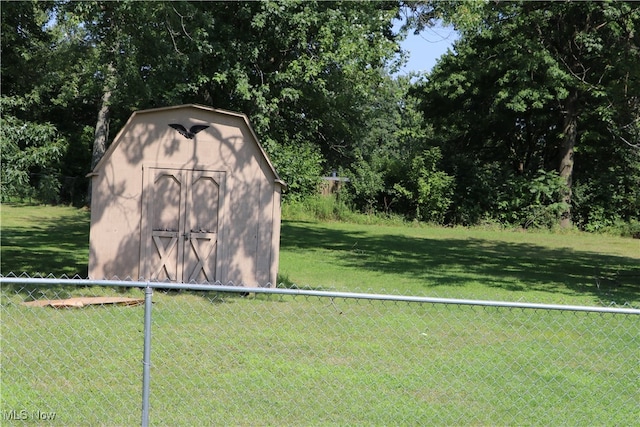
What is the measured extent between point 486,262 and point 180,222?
9.18m

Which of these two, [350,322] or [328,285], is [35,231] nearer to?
[328,285]

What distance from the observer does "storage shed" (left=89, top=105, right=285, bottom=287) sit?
12227mm

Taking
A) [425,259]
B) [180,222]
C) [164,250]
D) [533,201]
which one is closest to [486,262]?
[425,259]

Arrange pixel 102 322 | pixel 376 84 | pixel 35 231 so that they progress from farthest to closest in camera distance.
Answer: pixel 35 231
pixel 376 84
pixel 102 322

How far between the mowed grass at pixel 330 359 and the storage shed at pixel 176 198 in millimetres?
531

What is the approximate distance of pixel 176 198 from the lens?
1228 centimetres

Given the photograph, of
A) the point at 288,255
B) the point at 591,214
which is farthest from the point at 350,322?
the point at 591,214

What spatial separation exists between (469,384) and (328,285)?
6.55 metres

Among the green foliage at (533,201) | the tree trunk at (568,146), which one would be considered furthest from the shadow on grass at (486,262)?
the tree trunk at (568,146)

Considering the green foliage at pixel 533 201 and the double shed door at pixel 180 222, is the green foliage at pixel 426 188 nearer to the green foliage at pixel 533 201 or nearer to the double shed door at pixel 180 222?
the green foliage at pixel 533 201

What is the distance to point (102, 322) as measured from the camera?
939 centimetres

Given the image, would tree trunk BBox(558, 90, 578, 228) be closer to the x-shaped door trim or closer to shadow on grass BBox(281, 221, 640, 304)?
shadow on grass BBox(281, 221, 640, 304)

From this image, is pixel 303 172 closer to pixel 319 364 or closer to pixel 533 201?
pixel 533 201

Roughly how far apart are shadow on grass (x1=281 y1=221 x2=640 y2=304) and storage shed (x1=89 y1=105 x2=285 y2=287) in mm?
3957
